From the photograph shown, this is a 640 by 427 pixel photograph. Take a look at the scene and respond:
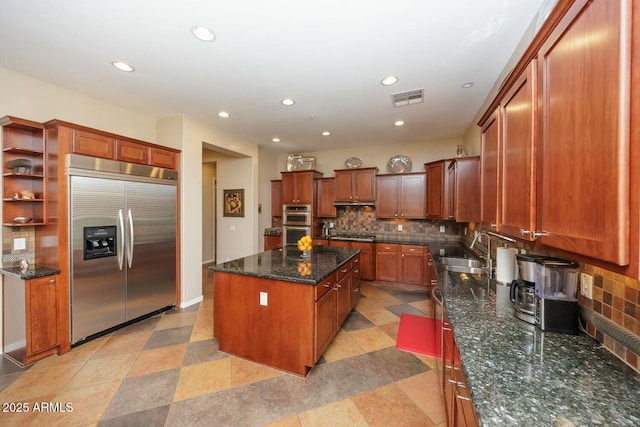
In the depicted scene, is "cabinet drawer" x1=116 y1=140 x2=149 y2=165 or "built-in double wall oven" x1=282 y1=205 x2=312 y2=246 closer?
"cabinet drawer" x1=116 y1=140 x2=149 y2=165

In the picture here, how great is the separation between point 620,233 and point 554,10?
2.88 feet

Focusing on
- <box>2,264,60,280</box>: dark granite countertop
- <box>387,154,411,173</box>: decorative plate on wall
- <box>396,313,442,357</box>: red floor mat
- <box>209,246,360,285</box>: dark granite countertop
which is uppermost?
<box>387,154,411,173</box>: decorative plate on wall

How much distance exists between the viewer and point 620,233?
64 cm

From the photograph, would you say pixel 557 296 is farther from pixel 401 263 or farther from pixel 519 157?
pixel 401 263

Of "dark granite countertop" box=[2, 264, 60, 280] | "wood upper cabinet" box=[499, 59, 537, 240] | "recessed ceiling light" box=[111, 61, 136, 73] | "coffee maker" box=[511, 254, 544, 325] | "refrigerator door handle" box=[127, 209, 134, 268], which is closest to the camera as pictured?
"wood upper cabinet" box=[499, 59, 537, 240]

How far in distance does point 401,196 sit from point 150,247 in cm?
427

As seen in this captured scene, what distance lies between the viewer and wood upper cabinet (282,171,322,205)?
5.46 m

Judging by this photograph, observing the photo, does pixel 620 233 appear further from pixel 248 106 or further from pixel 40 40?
pixel 40 40

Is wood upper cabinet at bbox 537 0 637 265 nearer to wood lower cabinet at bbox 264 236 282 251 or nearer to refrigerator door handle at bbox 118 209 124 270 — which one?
refrigerator door handle at bbox 118 209 124 270

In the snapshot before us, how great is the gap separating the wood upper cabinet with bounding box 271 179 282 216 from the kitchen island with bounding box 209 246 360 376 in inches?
138

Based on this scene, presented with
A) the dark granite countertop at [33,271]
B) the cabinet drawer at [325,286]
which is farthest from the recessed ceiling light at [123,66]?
the cabinet drawer at [325,286]

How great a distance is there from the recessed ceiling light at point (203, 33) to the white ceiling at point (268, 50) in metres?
0.06

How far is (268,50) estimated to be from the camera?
2.15m

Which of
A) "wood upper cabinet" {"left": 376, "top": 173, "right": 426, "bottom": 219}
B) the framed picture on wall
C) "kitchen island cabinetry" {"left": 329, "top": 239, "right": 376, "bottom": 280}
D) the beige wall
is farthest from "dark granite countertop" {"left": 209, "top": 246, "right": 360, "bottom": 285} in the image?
the beige wall
